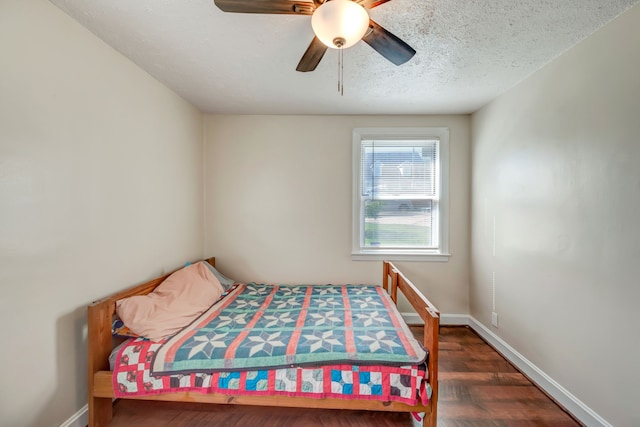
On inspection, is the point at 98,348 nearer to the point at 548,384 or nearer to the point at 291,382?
the point at 291,382

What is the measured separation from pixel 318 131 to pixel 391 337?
88.2 inches

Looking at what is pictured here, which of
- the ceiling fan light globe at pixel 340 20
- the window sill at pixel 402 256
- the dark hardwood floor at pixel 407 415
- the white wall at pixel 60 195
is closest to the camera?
the ceiling fan light globe at pixel 340 20

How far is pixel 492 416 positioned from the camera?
1.71m

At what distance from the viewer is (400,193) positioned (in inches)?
122

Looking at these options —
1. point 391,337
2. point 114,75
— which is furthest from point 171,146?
point 391,337

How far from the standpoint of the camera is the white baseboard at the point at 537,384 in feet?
5.21

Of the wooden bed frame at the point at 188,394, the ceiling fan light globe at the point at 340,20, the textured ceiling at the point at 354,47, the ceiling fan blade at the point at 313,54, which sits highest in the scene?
the textured ceiling at the point at 354,47

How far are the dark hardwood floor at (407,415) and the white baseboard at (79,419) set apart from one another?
6.0 inches

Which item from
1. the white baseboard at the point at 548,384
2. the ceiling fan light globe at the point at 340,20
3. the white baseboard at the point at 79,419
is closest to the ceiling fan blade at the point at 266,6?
the ceiling fan light globe at the point at 340,20

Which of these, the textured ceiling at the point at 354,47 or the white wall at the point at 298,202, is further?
the white wall at the point at 298,202

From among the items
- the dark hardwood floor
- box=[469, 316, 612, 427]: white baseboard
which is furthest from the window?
the dark hardwood floor

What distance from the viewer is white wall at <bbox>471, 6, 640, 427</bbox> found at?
1.45 metres

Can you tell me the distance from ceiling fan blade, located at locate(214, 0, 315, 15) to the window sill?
2.35 meters

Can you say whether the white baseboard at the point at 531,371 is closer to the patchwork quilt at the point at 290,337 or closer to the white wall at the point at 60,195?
the patchwork quilt at the point at 290,337
